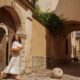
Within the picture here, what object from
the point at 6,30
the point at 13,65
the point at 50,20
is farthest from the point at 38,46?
the point at 13,65

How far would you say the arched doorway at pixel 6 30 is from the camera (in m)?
12.3

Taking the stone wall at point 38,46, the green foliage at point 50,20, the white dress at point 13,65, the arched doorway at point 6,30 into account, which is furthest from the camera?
the green foliage at point 50,20

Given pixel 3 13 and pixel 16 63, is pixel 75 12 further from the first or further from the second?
pixel 16 63

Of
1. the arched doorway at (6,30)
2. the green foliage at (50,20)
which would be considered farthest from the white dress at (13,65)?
the green foliage at (50,20)

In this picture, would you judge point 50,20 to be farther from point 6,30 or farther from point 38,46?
point 6,30

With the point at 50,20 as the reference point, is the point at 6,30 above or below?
below

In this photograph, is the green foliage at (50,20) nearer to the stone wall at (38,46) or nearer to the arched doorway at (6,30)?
the stone wall at (38,46)

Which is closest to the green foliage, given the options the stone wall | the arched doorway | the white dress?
the stone wall

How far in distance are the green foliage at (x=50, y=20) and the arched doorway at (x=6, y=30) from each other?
17.7 ft

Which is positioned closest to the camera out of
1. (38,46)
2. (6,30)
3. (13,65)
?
(13,65)

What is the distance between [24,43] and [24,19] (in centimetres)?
113

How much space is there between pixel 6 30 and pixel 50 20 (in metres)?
6.36

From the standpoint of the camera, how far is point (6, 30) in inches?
494

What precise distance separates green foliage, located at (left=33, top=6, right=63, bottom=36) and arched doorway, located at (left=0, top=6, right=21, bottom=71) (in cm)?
538
